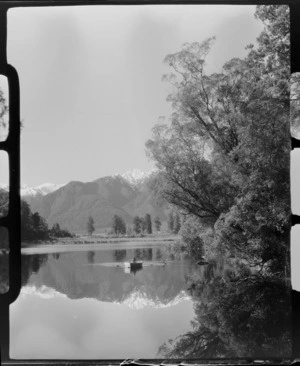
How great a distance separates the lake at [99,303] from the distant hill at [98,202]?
23 cm

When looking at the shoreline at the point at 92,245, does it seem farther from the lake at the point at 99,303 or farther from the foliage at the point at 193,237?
the foliage at the point at 193,237

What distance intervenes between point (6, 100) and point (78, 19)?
962mm

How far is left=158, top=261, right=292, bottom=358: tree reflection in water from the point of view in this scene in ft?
13.4

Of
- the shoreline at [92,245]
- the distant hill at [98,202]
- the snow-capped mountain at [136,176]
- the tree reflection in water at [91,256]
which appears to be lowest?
the tree reflection in water at [91,256]

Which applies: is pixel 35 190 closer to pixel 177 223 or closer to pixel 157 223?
pixel 157 223

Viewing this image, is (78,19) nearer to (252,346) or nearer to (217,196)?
(217,196)

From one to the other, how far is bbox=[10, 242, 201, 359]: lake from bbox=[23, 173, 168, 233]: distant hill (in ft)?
0.74

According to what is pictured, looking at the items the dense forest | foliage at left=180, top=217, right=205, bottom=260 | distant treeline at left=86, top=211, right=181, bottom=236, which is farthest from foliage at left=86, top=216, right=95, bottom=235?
foliage at left=180, top=217, right=205, bottom=260

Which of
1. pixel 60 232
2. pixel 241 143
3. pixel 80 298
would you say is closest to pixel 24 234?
pixel 60 232

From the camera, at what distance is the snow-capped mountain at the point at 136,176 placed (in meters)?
4.25

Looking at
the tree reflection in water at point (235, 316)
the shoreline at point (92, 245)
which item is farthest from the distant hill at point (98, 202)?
the tree reflection in water at point (235, 316)

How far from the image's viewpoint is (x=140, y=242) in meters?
4.32

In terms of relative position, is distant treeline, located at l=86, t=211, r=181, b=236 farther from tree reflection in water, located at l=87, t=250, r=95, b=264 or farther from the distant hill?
tree reflection in water, located at l=87, t=250, r=95, b=264

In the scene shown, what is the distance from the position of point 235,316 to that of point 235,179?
110cm
